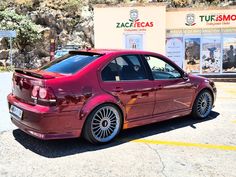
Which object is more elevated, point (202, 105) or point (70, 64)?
point (70, 64)

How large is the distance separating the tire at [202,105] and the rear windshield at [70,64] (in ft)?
8.45

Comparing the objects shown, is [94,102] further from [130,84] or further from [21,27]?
[21,27]

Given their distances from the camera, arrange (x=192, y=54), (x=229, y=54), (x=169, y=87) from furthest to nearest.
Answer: (x=192, y=54), (x=229, y=54), (x=169, y=87)

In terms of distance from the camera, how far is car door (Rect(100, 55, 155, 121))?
5.83 m

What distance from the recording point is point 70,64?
5941 millimetres

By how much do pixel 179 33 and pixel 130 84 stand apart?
1116 centimetres

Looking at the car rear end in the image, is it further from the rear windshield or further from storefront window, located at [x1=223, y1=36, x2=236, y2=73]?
storefront window, located at [x1=223, y1=36, x2=236, y2=73]

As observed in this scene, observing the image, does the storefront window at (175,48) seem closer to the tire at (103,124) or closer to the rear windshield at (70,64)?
the rear windshield at (70,64)

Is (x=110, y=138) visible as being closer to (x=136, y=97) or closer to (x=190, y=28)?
(x=136, y=97)

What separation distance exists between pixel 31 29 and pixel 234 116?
24421 mm

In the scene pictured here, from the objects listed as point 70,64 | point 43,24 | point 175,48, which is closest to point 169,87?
point 70,64

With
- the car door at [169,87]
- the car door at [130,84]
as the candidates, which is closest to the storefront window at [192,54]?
the car door at [169,87]

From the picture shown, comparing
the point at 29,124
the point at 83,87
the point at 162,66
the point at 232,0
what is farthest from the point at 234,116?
the point at 232,0

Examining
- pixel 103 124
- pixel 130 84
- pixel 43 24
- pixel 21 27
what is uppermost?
pixel 43 24
